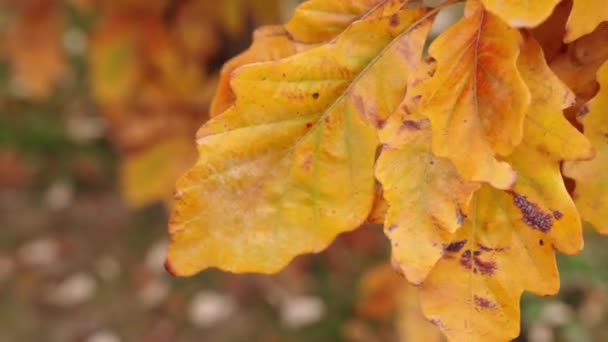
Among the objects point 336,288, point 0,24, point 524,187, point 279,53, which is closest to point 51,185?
point 0,24

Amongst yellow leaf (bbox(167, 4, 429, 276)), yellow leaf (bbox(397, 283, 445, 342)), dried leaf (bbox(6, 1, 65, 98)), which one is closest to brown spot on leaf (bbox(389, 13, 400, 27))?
yellow leaf (bbox(167, 4, 429, 276))

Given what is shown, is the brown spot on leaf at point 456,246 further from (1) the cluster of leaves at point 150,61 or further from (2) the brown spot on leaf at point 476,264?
(1) the cluster of leaves at point 150,61

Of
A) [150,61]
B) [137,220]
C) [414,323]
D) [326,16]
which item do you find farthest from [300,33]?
[137,220]

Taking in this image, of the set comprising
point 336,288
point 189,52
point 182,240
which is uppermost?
point 182,240

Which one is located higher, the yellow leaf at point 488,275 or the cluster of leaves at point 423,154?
the cluster of leaves at point 423,154

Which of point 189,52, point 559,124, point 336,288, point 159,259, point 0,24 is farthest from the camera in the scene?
point 0,24

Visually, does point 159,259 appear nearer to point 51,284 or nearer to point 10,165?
point 51,284

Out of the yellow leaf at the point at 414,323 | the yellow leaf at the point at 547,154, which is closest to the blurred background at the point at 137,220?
the yellow leaf at the point at 414,323

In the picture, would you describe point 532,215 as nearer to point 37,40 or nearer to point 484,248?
point 484,248
